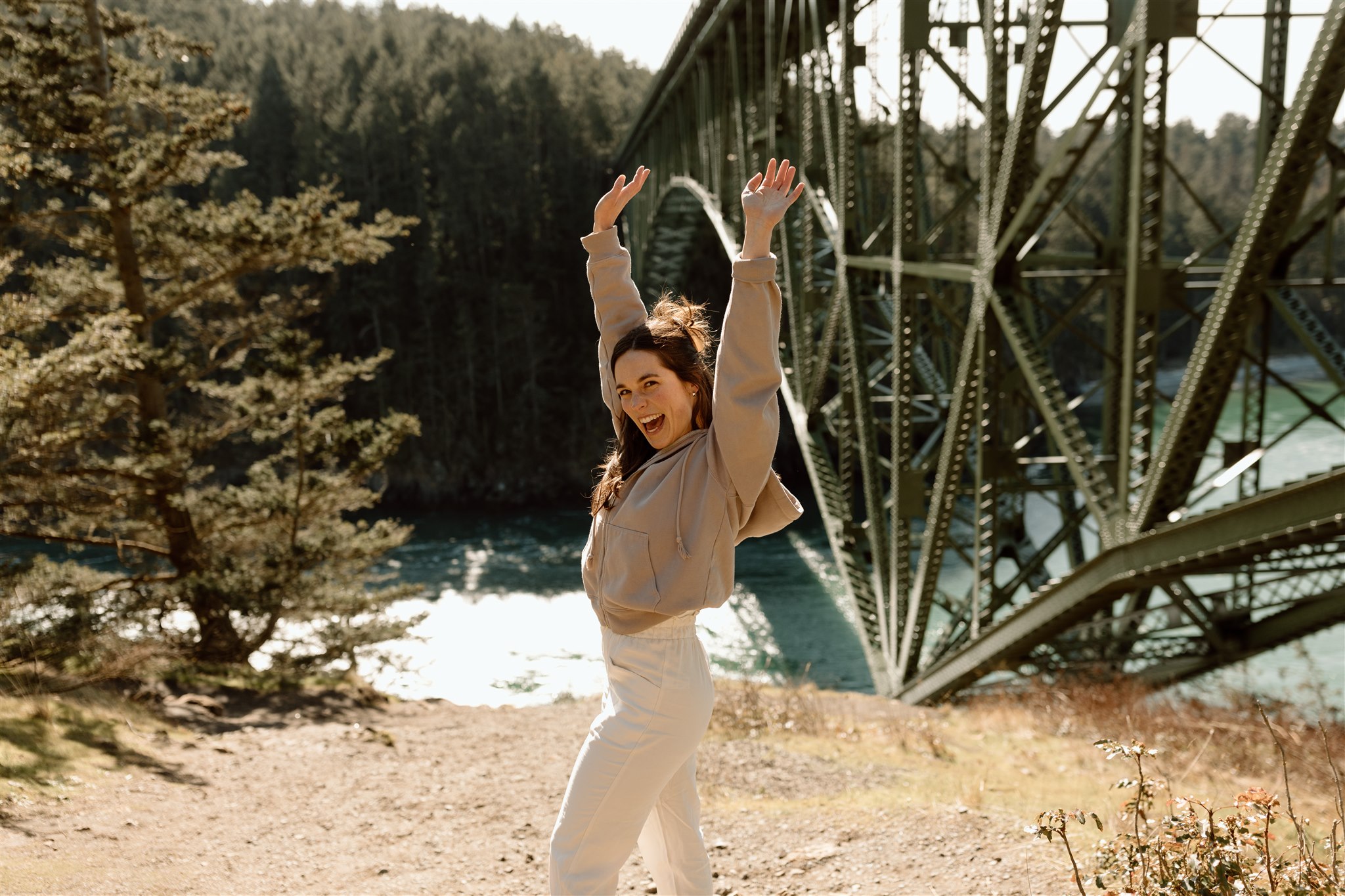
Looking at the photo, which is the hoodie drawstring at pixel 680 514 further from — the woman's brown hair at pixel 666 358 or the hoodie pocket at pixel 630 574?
the woman's brown hair at pixel 666 358

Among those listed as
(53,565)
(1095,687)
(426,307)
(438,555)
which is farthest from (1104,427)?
(426,307)

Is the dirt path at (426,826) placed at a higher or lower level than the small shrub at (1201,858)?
lower

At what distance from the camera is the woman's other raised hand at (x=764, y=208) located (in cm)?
197

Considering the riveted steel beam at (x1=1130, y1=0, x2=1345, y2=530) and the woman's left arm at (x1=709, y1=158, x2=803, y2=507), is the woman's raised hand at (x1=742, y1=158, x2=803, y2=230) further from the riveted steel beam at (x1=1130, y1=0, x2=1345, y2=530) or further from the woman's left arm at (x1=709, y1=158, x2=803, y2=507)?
the riveted steel beam at (x1=1130, y1=0, x2=1345, y2=530)

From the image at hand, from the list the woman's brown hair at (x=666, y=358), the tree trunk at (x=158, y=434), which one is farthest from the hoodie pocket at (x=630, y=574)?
the tree trunk at (x=158, y=434)

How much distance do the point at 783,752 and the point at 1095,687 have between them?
310 centimetres

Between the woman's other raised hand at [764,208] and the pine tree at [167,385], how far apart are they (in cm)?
718

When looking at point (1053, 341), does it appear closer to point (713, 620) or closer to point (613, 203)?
point (613, 203)

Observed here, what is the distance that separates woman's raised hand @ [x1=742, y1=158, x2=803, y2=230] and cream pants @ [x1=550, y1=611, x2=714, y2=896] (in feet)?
2.70

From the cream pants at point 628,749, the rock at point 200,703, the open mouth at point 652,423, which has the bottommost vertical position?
the rock at point 200,703

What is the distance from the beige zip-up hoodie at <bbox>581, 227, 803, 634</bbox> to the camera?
1.97m

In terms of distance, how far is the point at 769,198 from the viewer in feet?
6.65

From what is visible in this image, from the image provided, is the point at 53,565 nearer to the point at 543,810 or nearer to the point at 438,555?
the point at 543,810

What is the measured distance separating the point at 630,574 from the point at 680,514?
0.16 metres
